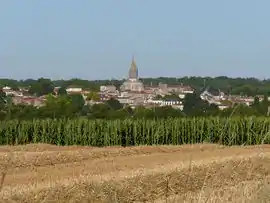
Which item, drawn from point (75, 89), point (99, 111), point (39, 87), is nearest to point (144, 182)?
point (39, 87)

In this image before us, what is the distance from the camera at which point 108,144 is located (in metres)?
31.9

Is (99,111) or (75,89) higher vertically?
(75,89)

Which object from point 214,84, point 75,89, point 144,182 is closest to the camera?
point 214,84

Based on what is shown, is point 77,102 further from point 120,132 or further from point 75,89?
point 120,132

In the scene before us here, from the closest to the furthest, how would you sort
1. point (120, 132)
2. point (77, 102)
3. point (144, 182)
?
1. point (144, 182)
2. point (120, 132)
3. point (77, 102)

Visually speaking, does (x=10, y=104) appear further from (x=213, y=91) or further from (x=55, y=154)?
(x=55, y=154)

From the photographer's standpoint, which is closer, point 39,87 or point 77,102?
point 39,87

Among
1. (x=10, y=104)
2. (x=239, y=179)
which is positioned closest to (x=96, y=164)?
(x=239, y=179)

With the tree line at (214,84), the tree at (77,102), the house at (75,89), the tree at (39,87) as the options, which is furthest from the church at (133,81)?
the house at (75,89)

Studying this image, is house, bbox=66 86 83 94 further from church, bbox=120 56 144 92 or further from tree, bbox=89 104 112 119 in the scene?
church, bbox=120 56 144 92

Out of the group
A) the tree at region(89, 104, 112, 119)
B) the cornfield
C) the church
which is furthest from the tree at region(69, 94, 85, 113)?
the church

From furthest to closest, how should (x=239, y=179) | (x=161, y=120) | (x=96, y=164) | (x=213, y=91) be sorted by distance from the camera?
(x=161, y=120)
(x=96, y=164)
(x=239, y=179)
(x=213, y=91)

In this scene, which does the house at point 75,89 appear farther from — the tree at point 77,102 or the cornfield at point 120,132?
the cornfield at point 120,132

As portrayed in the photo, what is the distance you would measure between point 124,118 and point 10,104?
31124 millimetres
